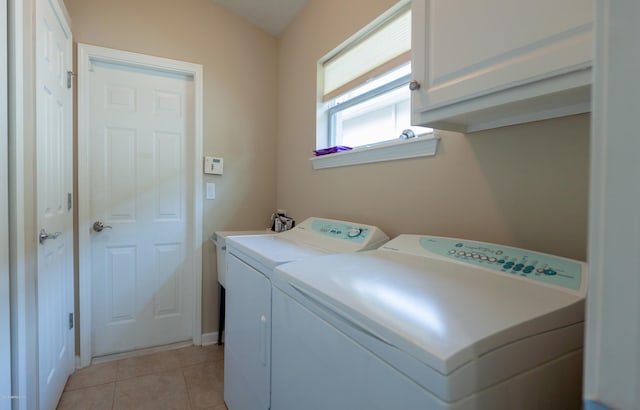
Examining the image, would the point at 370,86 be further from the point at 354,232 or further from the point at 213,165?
the point at 213,165

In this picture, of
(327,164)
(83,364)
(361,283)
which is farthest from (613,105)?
(83,364)

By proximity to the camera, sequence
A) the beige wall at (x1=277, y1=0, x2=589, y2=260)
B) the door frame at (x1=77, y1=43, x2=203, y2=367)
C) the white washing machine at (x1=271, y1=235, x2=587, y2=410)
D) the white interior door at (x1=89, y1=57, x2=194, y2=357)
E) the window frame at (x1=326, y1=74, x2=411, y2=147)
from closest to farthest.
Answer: the white washing machine at (x1=271, y1=235, x2=587, y2=410)
the beige wall at (x1=277, y1=0, x2=589, y2=260)
the window frame at (x1=326, y1=74, x2=411, y2=147)
the door frame at (x1=77, y1=43, x2=203, y2=367)
the white interior door at (x1=89, y1=57, x2=194, y2=357)

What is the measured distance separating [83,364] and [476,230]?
8.63 ft

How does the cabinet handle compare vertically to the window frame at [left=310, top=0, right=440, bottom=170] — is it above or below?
below

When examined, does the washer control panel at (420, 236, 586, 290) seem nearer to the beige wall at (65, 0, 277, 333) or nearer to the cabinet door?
the cabinet door

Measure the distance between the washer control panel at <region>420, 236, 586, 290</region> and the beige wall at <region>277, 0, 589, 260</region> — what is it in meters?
0.12

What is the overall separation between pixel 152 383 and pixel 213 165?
1.56m

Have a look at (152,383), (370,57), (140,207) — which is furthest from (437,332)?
(140,207)

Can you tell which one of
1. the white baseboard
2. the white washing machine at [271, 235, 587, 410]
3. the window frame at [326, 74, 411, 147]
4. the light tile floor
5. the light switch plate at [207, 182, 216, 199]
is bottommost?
the light tile floor

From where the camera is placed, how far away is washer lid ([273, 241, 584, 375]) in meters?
0.56

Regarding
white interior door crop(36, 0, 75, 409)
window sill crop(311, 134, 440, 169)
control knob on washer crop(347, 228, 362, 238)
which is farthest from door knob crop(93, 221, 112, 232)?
control knob on washer crop(347, 228, 362, 238)

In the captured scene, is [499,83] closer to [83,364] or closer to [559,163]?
[559,163]

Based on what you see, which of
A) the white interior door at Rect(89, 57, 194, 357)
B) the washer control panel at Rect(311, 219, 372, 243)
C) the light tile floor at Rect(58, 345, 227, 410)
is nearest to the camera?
the washer control panel at Rect(311, 219, 372, 243)

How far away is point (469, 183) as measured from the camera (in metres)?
1.21
